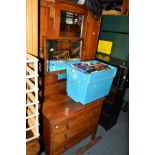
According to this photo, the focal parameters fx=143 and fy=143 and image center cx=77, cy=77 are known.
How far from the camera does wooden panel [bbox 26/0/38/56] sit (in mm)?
1087

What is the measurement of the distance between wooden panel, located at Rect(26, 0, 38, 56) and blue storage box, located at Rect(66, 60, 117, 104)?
0.38 m

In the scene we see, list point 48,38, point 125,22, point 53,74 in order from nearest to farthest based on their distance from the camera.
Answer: point 48,38
point 53,74
point 125,22

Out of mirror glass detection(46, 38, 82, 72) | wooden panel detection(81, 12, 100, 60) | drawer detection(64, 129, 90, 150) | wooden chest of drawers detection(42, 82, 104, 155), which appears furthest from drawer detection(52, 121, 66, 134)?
wooden panel detection(81, 12, 100, 60)

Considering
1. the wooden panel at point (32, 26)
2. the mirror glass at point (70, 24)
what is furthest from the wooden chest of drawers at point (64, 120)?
the mirror glass at point (70, 24)

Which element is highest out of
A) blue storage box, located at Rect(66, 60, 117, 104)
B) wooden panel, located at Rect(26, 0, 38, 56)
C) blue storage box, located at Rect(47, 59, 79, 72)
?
wooden panel, located at Rect(26, 0, 38, 56)

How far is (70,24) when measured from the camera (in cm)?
146

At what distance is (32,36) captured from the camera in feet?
3.91

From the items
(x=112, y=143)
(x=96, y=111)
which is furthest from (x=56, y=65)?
(x=112, y=143)

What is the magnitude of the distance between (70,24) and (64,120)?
94cm

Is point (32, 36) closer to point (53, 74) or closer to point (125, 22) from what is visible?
point (53, 74)

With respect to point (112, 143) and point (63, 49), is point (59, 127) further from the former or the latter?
point (112, 143)

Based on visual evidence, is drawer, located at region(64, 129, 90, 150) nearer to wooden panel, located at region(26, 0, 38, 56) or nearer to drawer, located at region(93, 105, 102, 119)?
drawer, located at region(93, 105, 102, 119)
